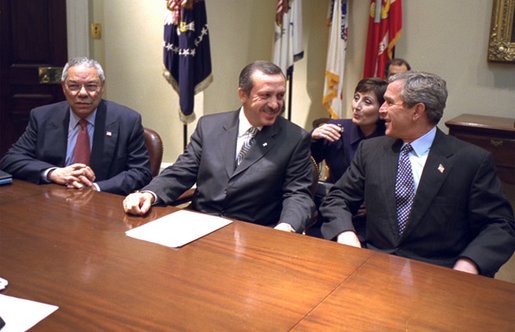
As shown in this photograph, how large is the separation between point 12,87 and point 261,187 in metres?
2.81

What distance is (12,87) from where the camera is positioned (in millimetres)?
4281

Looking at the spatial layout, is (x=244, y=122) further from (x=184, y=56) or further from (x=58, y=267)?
(x=184, y=56)

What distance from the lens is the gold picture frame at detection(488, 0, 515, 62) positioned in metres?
4.04

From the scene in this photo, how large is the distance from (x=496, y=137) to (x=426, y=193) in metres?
1.97

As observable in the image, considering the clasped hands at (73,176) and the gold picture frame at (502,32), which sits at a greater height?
the gold picture frame at (502,32)

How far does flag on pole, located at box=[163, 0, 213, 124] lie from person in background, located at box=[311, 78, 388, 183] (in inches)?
71.4

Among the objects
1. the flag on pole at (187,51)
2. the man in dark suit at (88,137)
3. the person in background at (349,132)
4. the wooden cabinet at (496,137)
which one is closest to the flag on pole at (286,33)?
the flag on pole at (187,51)

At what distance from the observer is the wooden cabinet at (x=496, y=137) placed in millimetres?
3654

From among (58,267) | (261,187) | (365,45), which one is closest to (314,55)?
(365,45)

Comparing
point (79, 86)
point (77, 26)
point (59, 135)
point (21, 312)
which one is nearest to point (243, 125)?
point (79, 86)

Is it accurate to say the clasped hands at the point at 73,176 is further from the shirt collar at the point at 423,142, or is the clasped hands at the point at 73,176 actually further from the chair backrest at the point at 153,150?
the shirt collar at the point at 423,142

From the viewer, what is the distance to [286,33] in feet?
14.7

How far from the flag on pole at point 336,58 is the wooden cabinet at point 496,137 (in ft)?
3.35

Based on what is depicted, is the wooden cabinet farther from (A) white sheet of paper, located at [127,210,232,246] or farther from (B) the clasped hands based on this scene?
(B) the clasped hands
